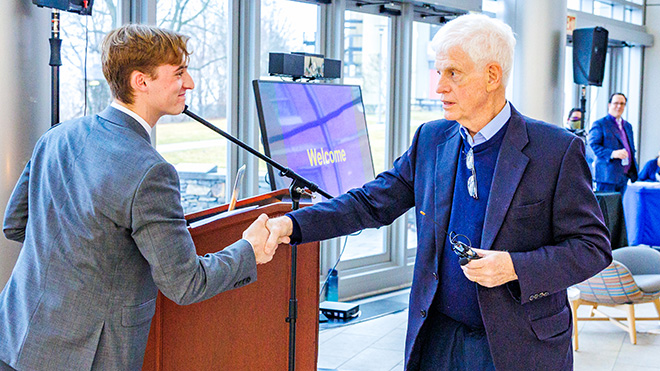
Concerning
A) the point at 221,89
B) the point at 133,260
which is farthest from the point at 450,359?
the point at 221,89

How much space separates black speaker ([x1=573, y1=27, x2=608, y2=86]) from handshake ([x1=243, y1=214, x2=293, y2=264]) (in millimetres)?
6436

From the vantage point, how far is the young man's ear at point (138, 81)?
Answer: 73.0 inches

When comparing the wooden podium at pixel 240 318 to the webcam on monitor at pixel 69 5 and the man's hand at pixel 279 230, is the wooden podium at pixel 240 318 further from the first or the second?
Result: the webcam on monitor at pixel 69 5

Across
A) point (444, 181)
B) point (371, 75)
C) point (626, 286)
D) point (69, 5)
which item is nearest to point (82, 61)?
point (69, 5)

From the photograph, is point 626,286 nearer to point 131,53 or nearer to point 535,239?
point 535,239

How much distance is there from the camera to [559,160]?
183cm

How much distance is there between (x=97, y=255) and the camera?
5.70 ft

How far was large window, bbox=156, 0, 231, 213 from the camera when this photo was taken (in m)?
4.78

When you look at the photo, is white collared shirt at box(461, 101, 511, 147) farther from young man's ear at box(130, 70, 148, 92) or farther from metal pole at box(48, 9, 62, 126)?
metal pole at box(48, 9, 62, 126)

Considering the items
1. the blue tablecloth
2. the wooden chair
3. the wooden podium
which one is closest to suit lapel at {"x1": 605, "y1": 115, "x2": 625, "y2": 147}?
the blue tablecloth

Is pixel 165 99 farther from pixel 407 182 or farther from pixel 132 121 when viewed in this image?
pixel 407 182

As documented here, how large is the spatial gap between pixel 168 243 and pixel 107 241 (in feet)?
0.47

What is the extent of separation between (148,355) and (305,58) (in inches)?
98.2

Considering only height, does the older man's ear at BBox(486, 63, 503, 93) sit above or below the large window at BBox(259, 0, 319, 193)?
below
